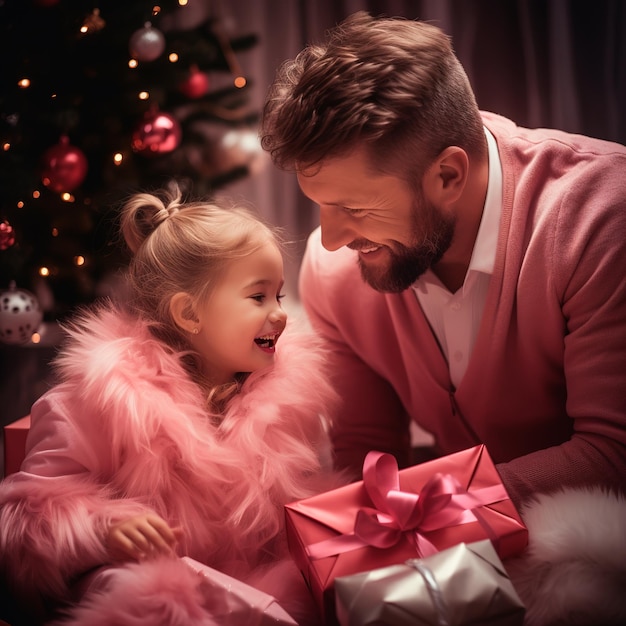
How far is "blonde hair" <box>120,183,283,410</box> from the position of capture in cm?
137

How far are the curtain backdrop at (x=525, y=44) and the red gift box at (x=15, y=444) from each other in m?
1.25

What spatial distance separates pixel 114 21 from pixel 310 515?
1.61 m

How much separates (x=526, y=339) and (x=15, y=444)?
1.09m

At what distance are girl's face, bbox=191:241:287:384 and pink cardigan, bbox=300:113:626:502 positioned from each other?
11.1 inches

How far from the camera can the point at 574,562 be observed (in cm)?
112

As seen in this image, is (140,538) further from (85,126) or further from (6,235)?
(85,126)

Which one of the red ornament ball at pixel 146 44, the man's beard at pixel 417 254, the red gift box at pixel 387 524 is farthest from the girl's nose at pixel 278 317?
the red ornament ball at pixel 146 44

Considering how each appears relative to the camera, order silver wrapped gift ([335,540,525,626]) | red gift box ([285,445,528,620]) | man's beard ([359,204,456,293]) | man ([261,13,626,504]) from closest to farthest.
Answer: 1. silver wrapped gift ([335,540,525,626])
2. red gift box ([285,445,528,620])
3. man ([261,13,626,504])
4. man's beard ([359,204,456,293])

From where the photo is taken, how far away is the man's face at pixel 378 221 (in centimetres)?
136

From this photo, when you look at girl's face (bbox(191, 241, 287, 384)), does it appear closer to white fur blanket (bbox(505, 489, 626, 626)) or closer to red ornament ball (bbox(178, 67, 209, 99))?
white fur blanket (bbox(505, 489, 626, 626))

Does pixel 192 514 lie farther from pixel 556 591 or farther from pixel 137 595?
pixel 556 591

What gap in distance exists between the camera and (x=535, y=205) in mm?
1464

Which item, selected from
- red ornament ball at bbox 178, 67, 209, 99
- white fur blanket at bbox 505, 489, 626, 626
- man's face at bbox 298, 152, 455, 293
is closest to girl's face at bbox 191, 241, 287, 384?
man's face at bbox 298, 152, 455, 293

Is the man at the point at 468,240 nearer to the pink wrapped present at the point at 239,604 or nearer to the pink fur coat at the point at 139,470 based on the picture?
the pink fur coat at the point at 139,470
